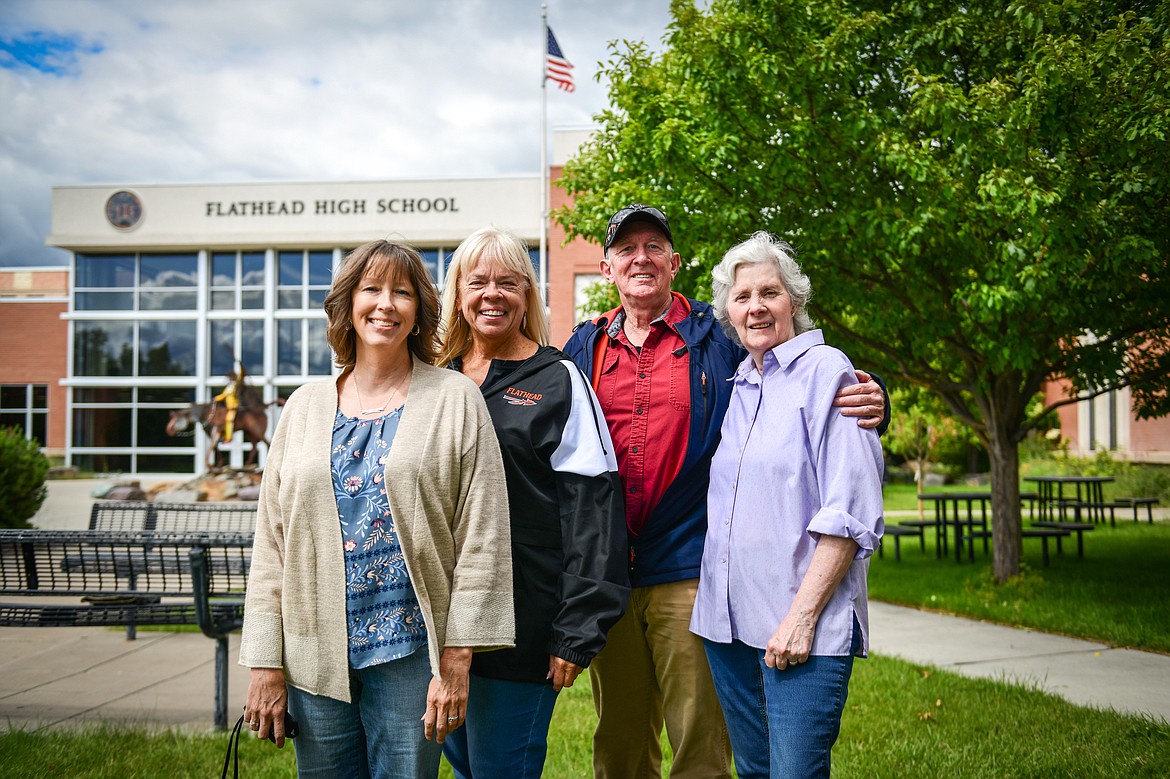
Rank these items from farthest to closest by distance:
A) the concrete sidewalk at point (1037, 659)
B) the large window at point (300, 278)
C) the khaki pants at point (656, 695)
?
the large window at point (300, 278), the concrete sidewalk at point (1037, 659), the khaki pants at point (656, 695)

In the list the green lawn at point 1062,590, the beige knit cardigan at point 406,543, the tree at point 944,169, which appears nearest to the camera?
the beige knit cardigan at point 406,543

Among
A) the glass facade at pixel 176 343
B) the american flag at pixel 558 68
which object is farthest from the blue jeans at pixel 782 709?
the glass facade at pixel 176 343

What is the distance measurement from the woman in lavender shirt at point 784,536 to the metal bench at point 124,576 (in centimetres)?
323

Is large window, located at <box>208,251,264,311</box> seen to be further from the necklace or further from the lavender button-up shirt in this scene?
the lavender button-up shirt

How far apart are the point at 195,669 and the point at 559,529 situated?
462 centimetres

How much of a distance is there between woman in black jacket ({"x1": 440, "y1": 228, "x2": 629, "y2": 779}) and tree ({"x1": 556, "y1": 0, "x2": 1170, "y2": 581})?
4.66 meters

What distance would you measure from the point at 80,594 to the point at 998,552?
830 centimetres

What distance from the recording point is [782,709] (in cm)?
235

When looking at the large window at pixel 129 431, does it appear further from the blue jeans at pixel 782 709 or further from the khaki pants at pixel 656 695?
the blue jeans at pixel 782 709

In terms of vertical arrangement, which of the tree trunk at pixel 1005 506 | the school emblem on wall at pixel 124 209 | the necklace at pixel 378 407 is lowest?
the tree trunk at pixel 1005 506

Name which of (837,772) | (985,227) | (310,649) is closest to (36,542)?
(310,649)

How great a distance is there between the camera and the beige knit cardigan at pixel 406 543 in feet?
7.25

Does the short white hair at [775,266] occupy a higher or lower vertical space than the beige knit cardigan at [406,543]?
higher

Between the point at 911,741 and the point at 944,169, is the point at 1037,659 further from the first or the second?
the point at 944,169
